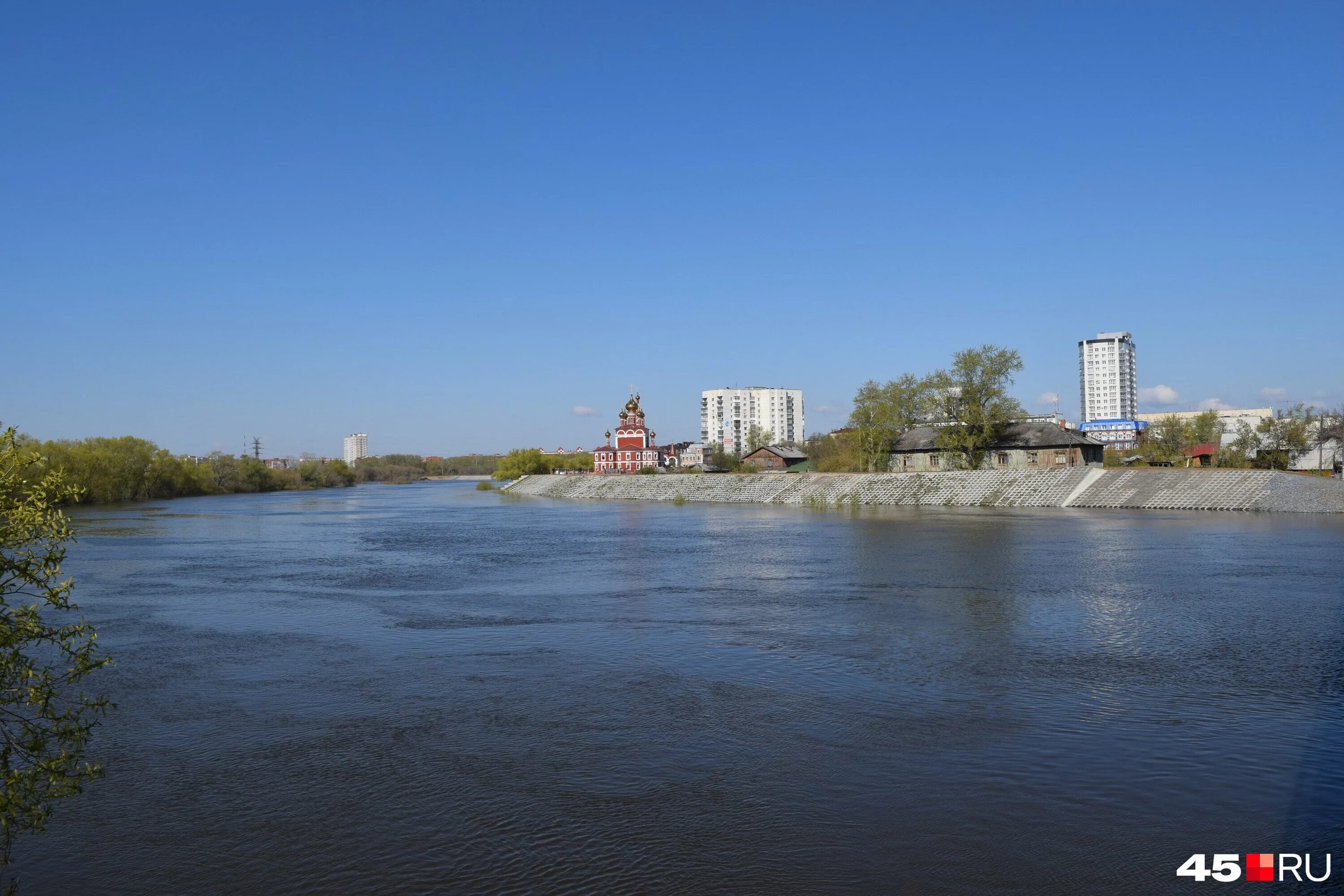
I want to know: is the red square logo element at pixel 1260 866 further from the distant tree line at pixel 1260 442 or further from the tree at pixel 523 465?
the tree at pixel 523 465

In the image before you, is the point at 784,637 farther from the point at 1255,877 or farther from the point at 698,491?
the point at 698,491

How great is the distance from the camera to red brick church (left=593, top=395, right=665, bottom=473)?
10319 cm

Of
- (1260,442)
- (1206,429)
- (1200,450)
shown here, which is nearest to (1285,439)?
(1260,442)

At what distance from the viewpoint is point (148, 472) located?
87.2 meters

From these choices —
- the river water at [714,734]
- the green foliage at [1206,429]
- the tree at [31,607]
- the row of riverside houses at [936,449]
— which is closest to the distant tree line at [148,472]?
the row of riverside houses at [936,449]

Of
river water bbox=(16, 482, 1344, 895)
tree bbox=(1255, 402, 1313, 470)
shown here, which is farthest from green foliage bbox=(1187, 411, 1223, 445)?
river water bbox=(16, 482, 1344, 895)

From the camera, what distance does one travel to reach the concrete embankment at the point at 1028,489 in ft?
147

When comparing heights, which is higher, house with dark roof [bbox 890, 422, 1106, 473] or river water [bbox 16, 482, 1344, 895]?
house with dark roof [bbox 890, 422, 1106, 473]

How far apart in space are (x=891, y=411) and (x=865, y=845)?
61498 millimetres

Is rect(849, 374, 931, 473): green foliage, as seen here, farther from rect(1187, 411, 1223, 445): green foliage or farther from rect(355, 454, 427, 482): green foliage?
rect(355, 454, 427, 482): green foliage

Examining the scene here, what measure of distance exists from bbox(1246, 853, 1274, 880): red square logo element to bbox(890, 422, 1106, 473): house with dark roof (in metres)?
53.4

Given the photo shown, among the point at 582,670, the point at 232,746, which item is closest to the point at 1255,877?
the point at 582,670

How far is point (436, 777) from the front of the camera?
31.6ft

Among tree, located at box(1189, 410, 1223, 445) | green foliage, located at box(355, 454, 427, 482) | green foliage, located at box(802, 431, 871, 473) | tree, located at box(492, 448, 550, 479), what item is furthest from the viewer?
green foliage, located at box(355, 454, 427, 482)
